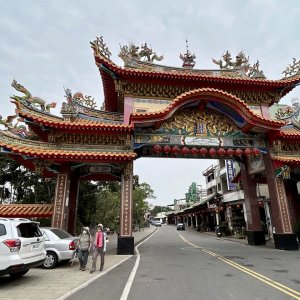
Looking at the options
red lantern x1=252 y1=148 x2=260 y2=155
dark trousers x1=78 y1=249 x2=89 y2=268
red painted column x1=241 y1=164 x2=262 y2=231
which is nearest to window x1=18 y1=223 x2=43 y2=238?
dark trousers x1=78 y1=249 x2=89 y2=268

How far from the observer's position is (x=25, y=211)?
13109 millimetres

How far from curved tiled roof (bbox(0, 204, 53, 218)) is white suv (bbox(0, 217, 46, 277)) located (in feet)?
18.5

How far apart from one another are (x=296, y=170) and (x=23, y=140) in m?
16.8

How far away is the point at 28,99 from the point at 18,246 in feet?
29.2

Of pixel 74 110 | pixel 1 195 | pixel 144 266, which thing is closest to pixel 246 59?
pixel 74 110

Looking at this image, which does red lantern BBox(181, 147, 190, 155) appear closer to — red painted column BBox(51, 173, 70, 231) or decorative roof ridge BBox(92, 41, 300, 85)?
decorative roof ridge BBox(92, 41, 300, 85)

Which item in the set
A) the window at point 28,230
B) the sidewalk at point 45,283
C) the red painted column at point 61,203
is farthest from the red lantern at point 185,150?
the window at point 28,230

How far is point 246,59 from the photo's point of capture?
1823cm

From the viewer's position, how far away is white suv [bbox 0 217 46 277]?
6594 mm

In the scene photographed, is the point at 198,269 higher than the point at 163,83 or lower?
lower

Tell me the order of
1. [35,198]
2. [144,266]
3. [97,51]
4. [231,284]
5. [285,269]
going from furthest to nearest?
[35,198] < [97,51] < [144,266] < [285,269] < [231,284]

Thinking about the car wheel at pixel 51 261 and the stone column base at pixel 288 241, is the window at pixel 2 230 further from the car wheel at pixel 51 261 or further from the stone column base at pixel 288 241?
the stone column base at pixel 288 241

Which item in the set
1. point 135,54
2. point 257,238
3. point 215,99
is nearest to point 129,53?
point 135,54

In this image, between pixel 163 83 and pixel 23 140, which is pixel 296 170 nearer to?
pixel 163 83
